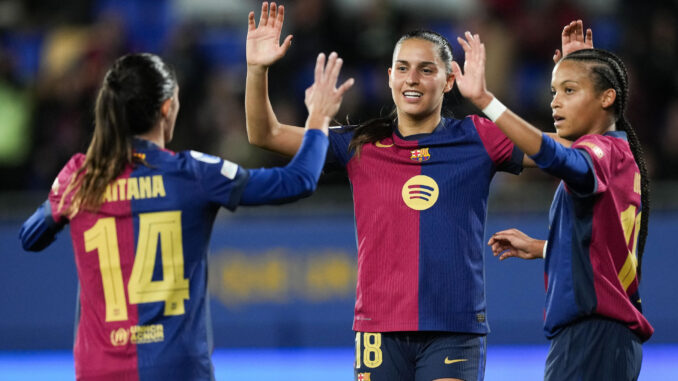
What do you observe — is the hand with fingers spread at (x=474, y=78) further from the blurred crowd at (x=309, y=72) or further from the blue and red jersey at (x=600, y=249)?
the blurred crowd at (x=309, y=72)

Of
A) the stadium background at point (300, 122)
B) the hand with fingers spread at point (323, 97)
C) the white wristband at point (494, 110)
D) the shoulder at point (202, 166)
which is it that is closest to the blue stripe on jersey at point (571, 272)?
the white wristband at point (494, 110)

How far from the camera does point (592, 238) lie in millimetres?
4312

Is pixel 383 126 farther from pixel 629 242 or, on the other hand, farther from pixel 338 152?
pixel 629 242

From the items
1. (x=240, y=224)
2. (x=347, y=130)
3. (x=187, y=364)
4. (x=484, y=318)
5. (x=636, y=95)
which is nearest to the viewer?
(x=187, y=364)

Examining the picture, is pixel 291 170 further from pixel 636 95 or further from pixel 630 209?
pixel 636 95

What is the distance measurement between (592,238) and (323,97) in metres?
1.30

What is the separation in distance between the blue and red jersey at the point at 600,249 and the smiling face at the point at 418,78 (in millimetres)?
818

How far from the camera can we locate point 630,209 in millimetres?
4418

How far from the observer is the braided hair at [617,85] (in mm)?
4520

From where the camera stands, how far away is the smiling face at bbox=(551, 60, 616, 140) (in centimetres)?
452

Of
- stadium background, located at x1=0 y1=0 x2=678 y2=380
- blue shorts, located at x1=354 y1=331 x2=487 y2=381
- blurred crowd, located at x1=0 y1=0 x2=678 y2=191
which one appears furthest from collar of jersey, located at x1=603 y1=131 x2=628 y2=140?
blurred crowd, located at x1=0 y1=0 x2=678 y2=191

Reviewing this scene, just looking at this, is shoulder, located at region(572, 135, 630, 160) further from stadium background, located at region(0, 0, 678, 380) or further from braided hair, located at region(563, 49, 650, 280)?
stadium background, located at region(0, 0, 678, 380)

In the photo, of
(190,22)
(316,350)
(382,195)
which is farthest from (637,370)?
(190,22)

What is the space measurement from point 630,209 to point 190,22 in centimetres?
844
